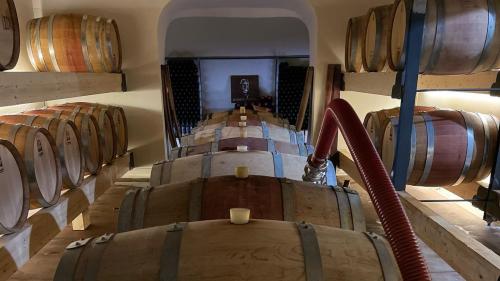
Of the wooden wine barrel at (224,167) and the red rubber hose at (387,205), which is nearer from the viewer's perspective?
the red rubber hose at (387,205)

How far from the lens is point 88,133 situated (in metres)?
3.70

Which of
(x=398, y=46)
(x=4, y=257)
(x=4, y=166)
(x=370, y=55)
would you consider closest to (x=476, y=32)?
(x=398, y=46)

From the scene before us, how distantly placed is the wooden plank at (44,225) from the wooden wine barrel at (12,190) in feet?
0.32

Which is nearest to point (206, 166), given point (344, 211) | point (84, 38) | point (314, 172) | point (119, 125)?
point (314, 172)

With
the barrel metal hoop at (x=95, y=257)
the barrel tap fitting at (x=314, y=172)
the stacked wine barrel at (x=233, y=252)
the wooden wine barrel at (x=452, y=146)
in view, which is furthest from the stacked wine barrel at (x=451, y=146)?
the barrel metal hoop at (x=95, y=257)

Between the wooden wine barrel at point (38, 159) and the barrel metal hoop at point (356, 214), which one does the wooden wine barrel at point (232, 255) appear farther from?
the wooden wine barrel at point (38, 159)

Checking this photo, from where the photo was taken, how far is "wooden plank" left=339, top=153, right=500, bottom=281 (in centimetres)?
182

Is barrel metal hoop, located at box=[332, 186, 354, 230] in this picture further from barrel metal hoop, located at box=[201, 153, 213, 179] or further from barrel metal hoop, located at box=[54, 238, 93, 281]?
barrel metal hoop, located at box=[54, 238, 93, 281]

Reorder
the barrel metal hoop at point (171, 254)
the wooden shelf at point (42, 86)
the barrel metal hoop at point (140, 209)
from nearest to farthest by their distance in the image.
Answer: the barrel metal hoop at point (171, 254) < the barrel metal hoop at point (140, 209) < the wooden shelf at point (42, 86)

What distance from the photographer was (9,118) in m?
3.33

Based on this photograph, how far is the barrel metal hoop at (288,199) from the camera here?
189 centimetres

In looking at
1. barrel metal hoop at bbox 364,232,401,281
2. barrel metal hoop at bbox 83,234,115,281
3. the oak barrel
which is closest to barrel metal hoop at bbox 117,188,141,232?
the oak barrel

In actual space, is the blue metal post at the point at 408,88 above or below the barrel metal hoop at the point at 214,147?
above

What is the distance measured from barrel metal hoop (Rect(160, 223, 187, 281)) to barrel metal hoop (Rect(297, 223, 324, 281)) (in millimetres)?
458
